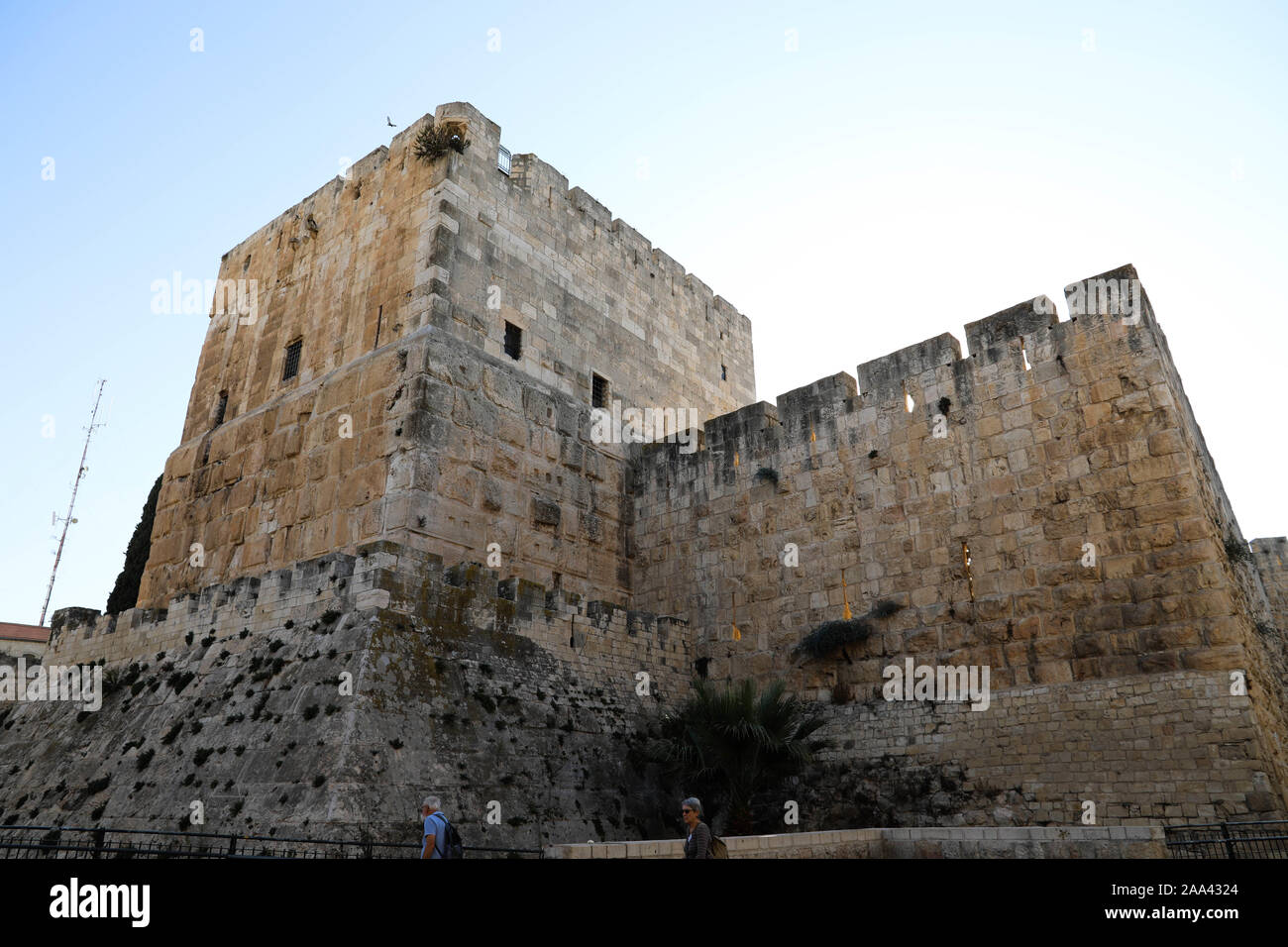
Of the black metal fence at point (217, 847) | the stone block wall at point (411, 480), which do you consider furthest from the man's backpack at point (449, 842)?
the stone block wall at point (411, 480)

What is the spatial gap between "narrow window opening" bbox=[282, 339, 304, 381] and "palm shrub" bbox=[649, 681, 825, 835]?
9115 millimetres

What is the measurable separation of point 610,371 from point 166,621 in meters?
8.40

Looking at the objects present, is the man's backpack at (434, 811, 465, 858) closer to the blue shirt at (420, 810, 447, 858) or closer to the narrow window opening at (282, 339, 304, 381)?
the blue shirt at (420, 810, 447, 858)

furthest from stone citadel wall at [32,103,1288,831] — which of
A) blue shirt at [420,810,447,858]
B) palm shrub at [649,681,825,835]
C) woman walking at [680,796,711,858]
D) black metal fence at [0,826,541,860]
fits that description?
woman walking at [680,796,711,858]

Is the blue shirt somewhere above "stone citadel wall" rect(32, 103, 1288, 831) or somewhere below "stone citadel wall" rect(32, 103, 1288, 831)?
below

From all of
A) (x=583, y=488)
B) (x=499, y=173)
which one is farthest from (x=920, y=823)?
(x=499, y=173)

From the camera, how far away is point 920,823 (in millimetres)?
9797

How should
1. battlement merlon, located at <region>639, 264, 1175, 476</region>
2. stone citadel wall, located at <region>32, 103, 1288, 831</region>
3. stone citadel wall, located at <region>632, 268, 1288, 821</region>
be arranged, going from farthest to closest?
1. battlement merlon, located at <region>639, 264, 1175, 476</region>
2. stone citadel wall, located at <region>32, 103, 1288, 831</region>
3. stone citadel wall, located at <region>632, 268, 1288, 821</region>

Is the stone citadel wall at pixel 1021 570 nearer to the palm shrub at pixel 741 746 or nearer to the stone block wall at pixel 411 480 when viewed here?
the palm shrub at pixel 741 746

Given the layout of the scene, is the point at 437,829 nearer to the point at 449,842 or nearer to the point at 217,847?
the point at 449,842

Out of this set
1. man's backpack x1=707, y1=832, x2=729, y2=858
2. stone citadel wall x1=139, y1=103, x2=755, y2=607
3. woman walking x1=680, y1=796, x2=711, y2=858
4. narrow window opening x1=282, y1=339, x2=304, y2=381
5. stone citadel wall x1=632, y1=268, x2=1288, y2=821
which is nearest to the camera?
woman walking x1=680, y1=796, x2=711, y2=858

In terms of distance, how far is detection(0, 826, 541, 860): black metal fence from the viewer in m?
6.89

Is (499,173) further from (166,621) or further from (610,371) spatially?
(166,621)

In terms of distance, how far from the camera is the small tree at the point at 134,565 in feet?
65.4
